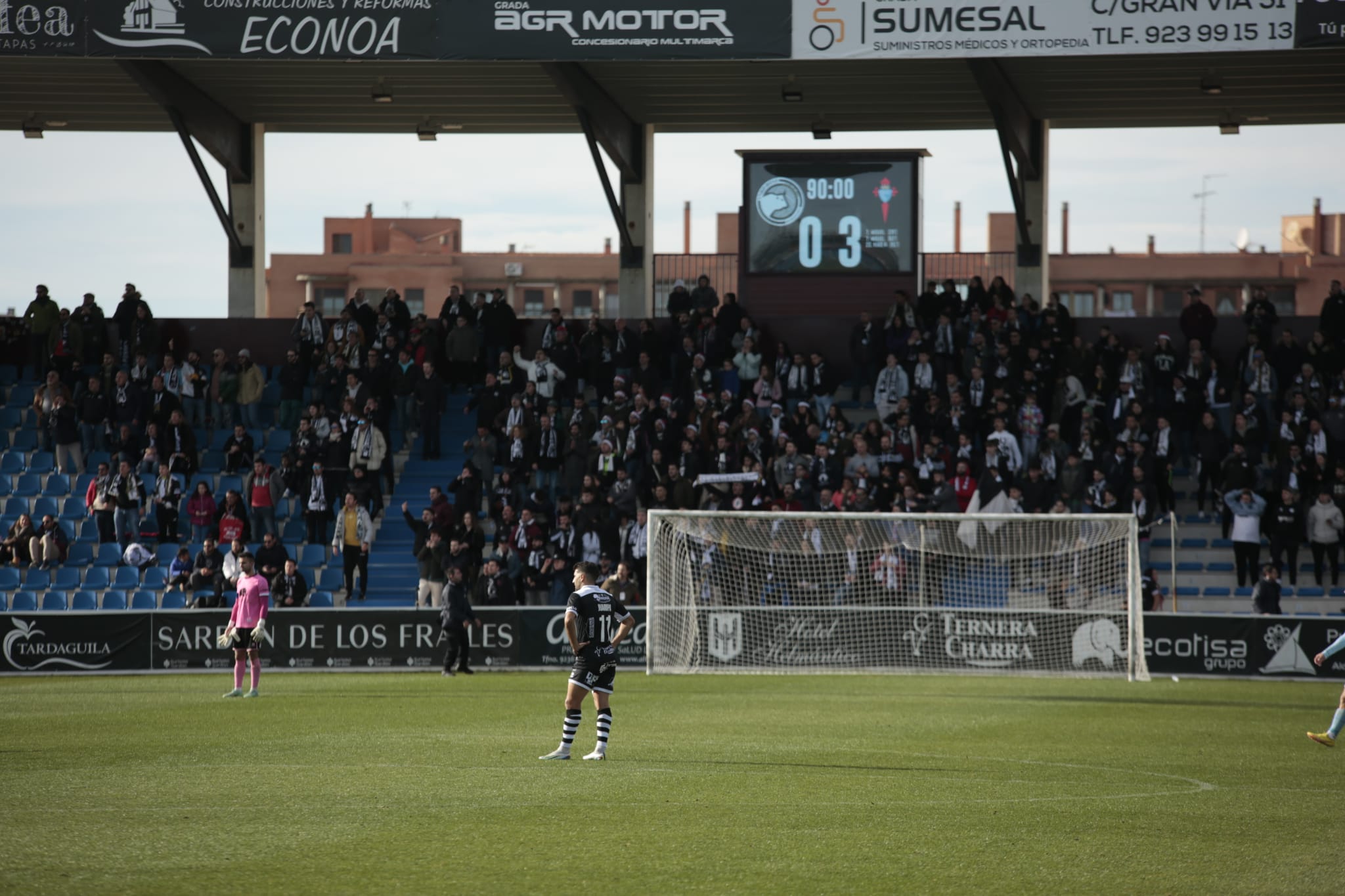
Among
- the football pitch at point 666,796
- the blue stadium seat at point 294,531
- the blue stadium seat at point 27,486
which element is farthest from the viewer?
the blue stadium seat at point 27,486

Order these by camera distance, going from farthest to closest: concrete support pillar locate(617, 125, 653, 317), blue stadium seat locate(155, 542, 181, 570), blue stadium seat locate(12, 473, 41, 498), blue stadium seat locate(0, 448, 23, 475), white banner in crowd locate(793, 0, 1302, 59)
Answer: concrete support pillar locate(617, 125, 653, 317)
blue stadium seat locate(0, 448, 23, 475)
blue stadium seat locate(12, 473, 41, 498)
blue stadium seat locate(155, 542, 181, 570)
white banner in crowd locate(793, 0, 1302, 59)

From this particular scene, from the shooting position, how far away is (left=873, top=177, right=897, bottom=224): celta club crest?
31562 millimetres

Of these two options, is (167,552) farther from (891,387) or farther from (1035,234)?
(1035,234)

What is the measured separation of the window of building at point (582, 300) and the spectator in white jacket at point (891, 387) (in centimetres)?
5399

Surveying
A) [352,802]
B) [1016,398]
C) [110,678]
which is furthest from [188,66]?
[352,802]

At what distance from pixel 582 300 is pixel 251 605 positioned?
63093 millimetres

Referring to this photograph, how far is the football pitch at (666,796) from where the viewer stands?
934cm

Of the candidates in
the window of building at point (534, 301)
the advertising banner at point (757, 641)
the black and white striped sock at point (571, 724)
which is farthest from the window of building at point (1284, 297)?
the black and white striped sock at point (571, 724)

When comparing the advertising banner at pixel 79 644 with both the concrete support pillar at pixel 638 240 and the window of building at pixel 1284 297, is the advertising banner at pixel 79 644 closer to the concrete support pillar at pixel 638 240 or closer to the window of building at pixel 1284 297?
the concrete support pillar at pixel 638 240

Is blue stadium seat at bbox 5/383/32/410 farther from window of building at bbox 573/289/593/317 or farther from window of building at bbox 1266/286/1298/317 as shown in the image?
window of building at bbox 1266/286/1298/317

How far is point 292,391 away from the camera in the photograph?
102ft

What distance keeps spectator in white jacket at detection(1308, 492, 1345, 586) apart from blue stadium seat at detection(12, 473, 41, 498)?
79.3ft

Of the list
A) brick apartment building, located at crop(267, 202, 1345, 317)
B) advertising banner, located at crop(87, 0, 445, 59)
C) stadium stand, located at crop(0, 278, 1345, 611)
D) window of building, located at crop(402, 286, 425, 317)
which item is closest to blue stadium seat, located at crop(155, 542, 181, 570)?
stadium stand, located at crop(0, 278, 1345, 611)

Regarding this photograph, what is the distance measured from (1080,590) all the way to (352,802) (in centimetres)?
1551
